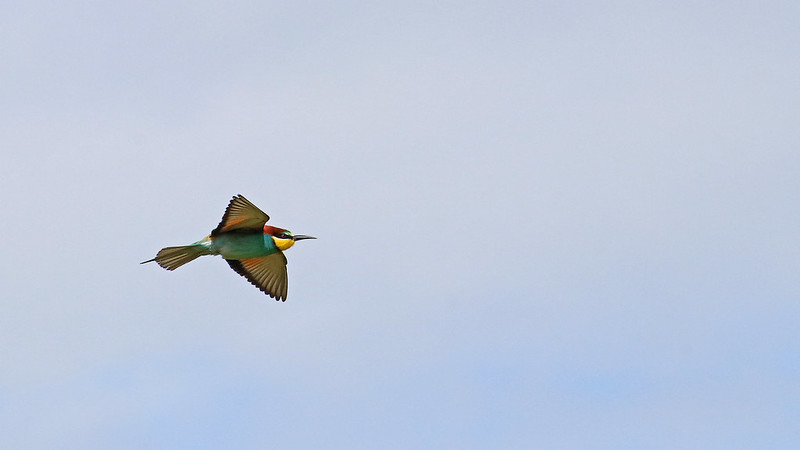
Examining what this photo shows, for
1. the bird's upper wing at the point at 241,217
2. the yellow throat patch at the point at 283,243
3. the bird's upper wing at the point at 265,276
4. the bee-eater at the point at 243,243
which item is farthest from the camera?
the bird's upper wing at the point at 265,276

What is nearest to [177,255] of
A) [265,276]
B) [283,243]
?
[283,243]

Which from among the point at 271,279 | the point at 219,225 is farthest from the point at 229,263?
the point at 219,225

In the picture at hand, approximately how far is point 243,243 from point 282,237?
15.3 inches

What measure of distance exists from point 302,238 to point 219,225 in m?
0.84

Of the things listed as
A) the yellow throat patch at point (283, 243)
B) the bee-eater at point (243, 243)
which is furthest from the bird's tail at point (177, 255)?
the yellow throat patch at point (283, 243)

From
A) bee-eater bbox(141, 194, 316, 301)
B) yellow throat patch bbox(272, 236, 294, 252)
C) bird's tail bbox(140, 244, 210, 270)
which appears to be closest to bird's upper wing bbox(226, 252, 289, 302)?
bee-eater bbox(141, 194, 316, 301)

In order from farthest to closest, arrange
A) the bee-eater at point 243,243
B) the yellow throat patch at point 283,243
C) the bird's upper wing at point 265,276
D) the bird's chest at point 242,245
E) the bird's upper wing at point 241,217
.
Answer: the bird's upper wing at point 265,276, the yellow throat patch at point 283,243, the bird's chest at point 242,245, the bee-eater at point 243,243, the bird's upper wing at point 241,217

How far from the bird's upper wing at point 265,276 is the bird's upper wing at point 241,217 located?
82 cm

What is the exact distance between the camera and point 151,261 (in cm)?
998

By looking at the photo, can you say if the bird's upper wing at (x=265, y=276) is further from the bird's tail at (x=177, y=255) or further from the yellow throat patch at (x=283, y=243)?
the bird's tail at (x=177, y=255)

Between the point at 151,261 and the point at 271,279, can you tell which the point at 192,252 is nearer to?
the point at 151,261

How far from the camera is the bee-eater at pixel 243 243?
9828 mm

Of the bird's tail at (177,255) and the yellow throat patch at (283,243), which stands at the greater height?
the yellow throat patch at (283,243)

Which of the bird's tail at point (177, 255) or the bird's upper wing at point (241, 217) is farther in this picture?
the bird's tail at point (177, 255)
